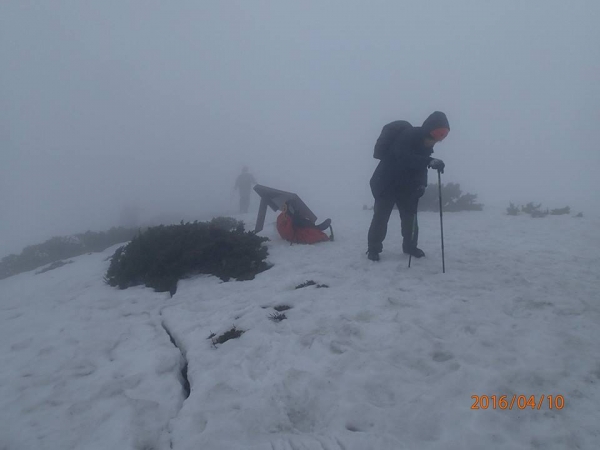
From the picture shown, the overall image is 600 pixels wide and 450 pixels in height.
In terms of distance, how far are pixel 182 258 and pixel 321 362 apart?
399 centimetres

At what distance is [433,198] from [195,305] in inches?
481

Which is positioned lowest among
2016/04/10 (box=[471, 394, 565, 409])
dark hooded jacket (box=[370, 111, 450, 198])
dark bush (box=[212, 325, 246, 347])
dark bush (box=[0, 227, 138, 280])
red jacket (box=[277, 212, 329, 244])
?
dark bush (box=[0, 227, 138, 280])

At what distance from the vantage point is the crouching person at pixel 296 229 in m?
8.40

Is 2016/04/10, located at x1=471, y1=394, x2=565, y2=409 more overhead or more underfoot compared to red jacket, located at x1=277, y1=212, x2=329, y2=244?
more underfoot

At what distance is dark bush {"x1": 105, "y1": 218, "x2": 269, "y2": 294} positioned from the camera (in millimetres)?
6141

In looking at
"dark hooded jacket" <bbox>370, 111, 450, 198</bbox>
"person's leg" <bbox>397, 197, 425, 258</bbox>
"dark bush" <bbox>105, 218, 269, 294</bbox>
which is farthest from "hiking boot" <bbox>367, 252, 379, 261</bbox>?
"dark bush" <bbox>105, 218, 269, 294</bbox>

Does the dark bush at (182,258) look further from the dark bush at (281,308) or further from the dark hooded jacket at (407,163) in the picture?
the dark hooded jacket at (407,163)

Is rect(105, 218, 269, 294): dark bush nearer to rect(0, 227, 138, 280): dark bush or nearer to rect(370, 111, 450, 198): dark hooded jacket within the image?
rect(370, 111, 450, 198): dark hooded jacket

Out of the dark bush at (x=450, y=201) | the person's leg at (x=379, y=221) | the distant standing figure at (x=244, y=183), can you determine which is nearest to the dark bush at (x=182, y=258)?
the person's leg at (x=379, y=221)

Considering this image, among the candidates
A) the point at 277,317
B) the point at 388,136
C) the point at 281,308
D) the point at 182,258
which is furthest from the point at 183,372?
the point at 388,136

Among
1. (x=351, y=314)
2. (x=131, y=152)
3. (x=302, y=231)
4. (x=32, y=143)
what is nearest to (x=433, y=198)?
(x=302, y=231)

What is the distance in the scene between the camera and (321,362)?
10.6 feet

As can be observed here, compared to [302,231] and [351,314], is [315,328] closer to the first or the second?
[351,314]

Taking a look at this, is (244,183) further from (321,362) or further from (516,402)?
(516,402)
